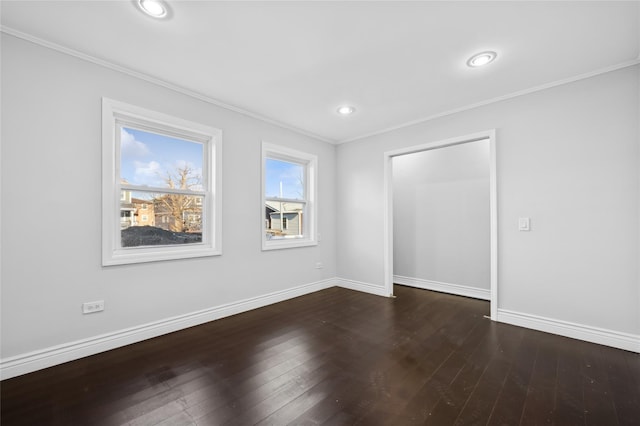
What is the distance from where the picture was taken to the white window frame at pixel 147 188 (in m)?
2.46

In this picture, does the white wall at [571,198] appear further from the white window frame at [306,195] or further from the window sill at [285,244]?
the window sill at [285,244]

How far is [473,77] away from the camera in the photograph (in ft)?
8.87

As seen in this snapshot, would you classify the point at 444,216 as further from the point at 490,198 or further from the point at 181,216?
the point at 181,216

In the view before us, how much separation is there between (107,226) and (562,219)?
4.51 meters

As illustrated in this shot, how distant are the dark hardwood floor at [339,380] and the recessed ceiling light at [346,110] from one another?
8.82 ft

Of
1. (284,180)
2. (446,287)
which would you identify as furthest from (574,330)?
(284,180)

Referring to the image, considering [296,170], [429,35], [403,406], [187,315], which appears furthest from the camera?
→ [296,170]

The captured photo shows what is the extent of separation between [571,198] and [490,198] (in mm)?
740

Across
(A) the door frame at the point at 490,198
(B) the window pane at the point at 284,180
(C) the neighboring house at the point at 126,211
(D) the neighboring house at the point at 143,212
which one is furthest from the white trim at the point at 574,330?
(C) the neighboring house at the point at 126,211

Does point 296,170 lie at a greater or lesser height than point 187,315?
greater

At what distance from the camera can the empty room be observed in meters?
1.84

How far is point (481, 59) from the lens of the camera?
240 centimetres

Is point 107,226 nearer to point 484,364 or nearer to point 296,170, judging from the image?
point 296,170

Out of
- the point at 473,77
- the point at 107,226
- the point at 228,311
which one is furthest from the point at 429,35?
the point at 228,311
